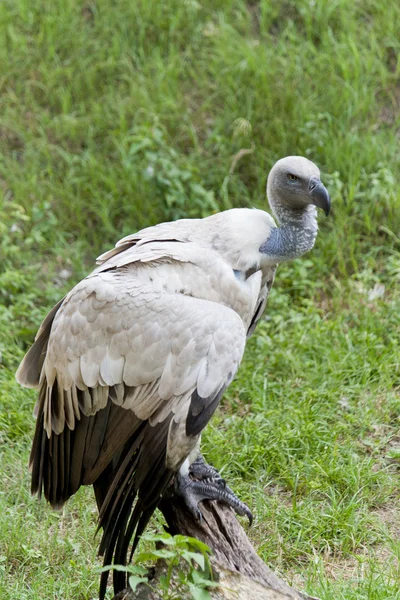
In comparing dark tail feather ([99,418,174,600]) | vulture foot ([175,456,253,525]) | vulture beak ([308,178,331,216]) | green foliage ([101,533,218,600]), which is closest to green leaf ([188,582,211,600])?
green foliage ([101,533,218,600])

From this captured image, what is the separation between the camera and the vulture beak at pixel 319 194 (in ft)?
12.5

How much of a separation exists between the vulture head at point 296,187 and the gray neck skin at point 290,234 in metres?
0.01

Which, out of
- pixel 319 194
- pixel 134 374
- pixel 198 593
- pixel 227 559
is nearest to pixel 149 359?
pixel 134 374

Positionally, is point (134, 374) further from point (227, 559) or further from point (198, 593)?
point (198, 593)

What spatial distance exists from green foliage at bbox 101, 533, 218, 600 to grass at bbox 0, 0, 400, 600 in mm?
845

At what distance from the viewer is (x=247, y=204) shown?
6254mm

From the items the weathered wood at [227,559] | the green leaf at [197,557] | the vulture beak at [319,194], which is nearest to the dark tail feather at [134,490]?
the weathered wood at [227,559]

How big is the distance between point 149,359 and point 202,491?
0.58 metres

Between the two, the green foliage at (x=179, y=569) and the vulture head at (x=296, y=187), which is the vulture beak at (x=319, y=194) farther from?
the green foliage at (x=179, y=569)

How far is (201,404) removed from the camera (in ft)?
10.8

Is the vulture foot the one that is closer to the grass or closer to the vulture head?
the grass

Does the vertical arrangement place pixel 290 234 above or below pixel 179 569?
above

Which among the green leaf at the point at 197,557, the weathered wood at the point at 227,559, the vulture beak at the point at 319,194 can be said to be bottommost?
the weathered wood at the point at 227,559

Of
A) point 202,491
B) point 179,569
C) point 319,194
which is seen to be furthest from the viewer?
point 319,194
